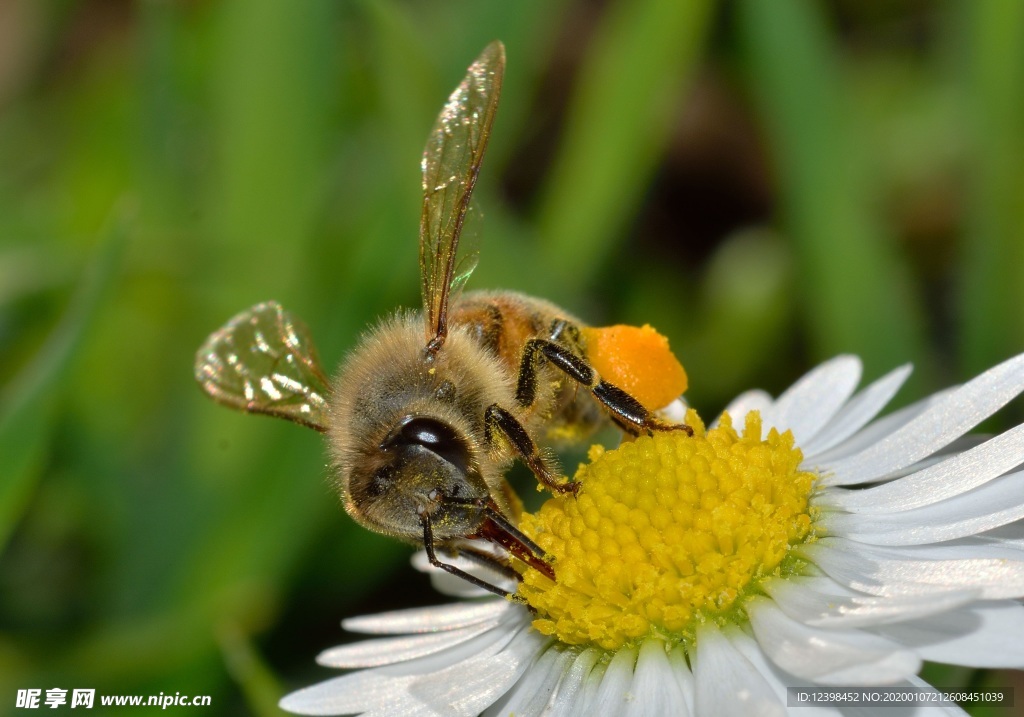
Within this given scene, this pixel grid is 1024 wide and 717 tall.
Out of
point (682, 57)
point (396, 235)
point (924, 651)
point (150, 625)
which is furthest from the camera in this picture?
point (682, 57)

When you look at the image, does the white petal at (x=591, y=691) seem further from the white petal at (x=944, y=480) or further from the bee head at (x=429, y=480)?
the white petal at (x=944, y=480)

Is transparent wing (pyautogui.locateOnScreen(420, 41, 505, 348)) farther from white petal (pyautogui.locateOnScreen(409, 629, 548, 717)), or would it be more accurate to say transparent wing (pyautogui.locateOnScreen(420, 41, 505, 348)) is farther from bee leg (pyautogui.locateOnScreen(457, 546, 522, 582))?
white petal (pyautogui.locateOnScreen(409, 629, 548, 717))

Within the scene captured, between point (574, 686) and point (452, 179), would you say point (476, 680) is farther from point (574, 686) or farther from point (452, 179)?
point (452, 179)

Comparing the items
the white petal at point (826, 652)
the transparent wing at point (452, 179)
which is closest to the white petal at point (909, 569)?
the white petal at point (826, 652)

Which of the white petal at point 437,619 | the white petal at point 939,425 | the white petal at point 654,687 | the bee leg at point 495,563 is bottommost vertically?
the white petal at point 654,687

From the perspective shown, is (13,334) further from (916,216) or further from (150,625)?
(916,216)

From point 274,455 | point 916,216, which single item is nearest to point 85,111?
point 274,455

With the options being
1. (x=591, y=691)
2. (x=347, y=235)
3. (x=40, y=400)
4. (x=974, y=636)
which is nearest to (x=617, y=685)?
(x=591, y=691)
